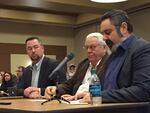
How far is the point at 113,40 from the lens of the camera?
2.36 meters

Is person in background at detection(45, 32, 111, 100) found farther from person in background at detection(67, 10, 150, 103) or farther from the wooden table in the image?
the wooden table

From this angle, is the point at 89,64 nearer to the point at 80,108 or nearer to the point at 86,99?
the point at 86,99

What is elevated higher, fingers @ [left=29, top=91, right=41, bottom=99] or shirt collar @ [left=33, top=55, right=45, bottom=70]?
shirt collar @ [left=33, top=55, right=45, bottom=70]

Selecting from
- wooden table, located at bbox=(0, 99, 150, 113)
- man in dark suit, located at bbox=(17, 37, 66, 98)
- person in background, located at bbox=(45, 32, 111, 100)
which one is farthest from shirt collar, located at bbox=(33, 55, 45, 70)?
wooden table, located at bbox=(0, 99, 150, 113)

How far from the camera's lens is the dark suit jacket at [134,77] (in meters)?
2.02

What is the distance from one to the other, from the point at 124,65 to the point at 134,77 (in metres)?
0.12

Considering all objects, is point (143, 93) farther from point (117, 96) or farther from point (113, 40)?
point (113, 40)

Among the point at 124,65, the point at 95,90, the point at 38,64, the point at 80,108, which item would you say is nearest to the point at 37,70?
the point at 38,64

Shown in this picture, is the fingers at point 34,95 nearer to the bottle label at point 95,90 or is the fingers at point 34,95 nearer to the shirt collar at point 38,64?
the shirt collar at point 38,64

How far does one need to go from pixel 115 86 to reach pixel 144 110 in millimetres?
290

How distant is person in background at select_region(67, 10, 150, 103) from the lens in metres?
2.02

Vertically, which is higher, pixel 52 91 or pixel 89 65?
pixel 89 65

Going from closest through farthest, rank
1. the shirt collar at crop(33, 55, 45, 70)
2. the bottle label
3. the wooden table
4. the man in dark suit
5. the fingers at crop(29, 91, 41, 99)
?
the wooden table, the bottle label, the fingers at crop(29, 91, 41, 99), the man in dark suit, the shirt collar at crop(33, 55, 45, 70)

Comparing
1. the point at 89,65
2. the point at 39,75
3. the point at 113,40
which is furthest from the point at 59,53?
the point at 113,40
